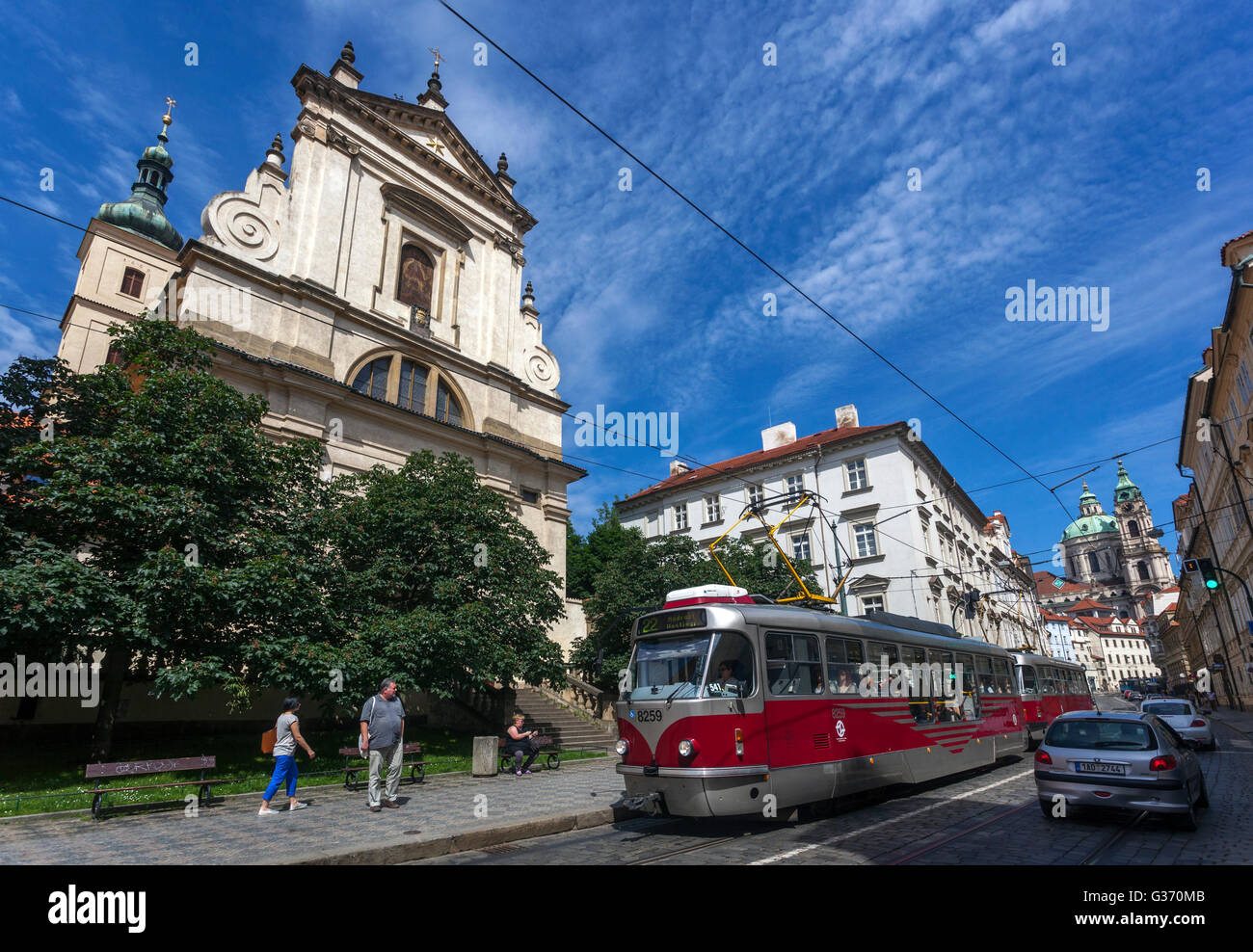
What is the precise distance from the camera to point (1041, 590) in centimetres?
15938

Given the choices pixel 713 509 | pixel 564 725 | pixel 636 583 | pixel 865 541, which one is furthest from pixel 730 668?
pixel 713 509

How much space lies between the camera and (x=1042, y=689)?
20.1m

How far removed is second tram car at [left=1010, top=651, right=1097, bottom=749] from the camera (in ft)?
61.8

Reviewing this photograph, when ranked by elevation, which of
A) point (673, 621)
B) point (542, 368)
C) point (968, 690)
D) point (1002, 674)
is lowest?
point (968, 690)

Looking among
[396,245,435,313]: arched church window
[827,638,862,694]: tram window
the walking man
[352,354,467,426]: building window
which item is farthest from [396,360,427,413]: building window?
[827,638,862,694]: tram window

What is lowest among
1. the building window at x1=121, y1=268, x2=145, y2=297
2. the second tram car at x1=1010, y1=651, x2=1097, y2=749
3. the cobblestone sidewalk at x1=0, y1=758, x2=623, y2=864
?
the cobblestone sidewalk at x1=0, y1=758, x2=623, y2=864

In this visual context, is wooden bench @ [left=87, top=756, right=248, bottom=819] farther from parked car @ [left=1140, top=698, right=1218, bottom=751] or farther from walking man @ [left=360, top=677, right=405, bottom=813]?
parked car @ [left=1140, top=698, right=1218, bottom=751]

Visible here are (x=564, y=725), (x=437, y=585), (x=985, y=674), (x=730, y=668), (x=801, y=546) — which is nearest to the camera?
(x=730, y=668)

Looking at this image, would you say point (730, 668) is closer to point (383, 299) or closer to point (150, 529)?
point (150, 529)

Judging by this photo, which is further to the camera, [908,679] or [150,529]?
[150,529]

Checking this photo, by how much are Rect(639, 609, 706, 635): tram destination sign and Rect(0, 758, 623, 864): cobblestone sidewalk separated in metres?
2.91

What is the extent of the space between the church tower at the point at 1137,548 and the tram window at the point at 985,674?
153m

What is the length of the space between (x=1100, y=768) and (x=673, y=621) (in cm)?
571

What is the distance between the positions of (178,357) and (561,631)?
16.4 metres
